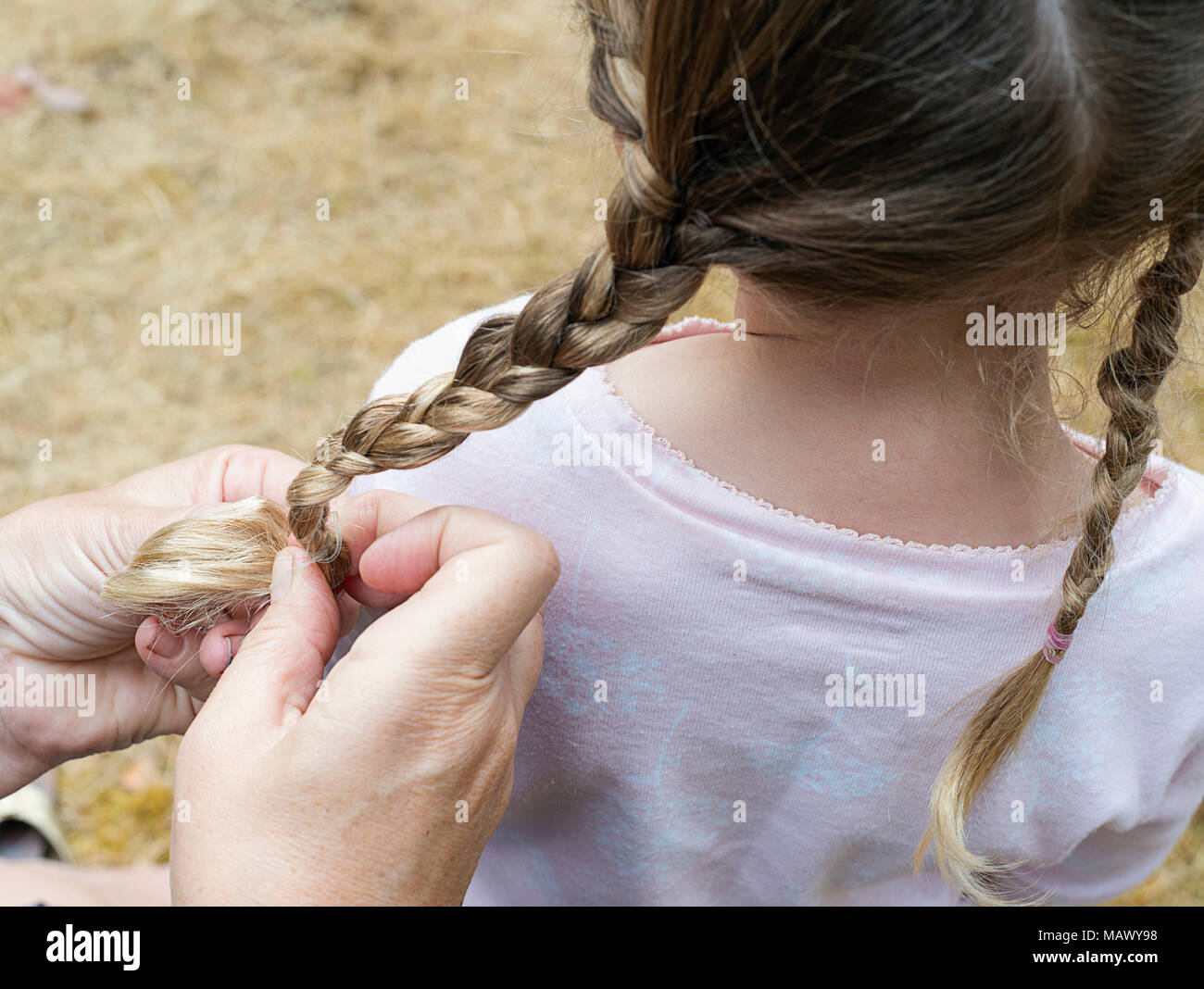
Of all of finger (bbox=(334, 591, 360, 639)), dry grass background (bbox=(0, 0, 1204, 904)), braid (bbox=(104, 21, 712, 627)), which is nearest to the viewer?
braid (bbox=(104, 21, 712, 627))

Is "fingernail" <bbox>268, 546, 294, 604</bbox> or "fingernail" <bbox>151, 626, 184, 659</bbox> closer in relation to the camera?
"fingernail" <bbox>268, 546, 294, 604</bbox>

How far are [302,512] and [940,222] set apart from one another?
565 mm

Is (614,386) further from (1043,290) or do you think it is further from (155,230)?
(155,230)

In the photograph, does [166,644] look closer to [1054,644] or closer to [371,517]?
[371,517]

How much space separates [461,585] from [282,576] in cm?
21

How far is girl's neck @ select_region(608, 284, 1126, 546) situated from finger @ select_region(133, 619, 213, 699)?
21.0 inches

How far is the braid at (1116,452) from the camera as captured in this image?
90 centimetres

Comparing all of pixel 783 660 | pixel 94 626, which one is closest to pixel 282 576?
pixel 94 626

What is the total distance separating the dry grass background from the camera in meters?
2.47

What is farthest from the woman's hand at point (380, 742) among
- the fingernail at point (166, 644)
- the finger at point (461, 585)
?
the fingernail at point (166, 644)

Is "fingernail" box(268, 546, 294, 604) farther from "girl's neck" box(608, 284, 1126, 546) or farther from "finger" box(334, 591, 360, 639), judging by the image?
"girl's neck" box(608, 284, 1126, 546)

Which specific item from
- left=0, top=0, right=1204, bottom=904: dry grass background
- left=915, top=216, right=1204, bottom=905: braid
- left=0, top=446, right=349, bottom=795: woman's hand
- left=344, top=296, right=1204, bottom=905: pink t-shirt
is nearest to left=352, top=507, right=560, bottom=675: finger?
left=344, top=296, right=1204, bottom=905: pink t-shirt

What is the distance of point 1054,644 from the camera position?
37.6 inches
